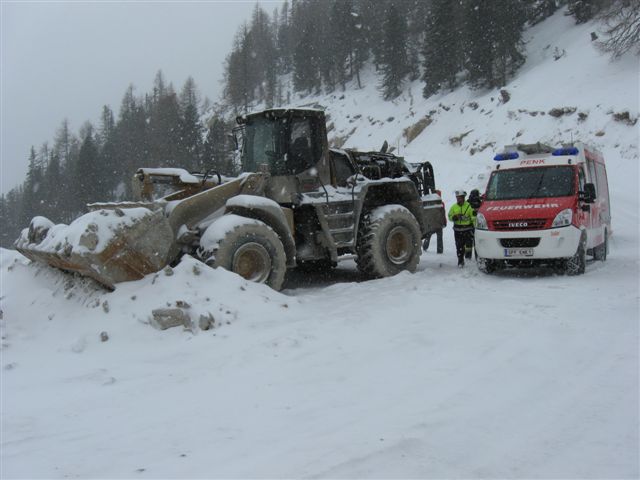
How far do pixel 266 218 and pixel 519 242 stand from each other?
4425 millimetres

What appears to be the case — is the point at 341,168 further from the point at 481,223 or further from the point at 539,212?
the point at 539,212

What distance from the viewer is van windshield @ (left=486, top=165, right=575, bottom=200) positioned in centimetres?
960

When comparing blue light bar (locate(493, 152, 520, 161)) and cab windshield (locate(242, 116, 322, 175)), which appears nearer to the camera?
cab windshield (locate(242, 116, 322, 175))

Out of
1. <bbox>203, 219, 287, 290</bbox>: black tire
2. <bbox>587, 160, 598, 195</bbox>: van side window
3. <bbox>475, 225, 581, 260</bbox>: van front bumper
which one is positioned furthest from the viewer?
<bbox>587, 160, 598, 195</bbox>: van side window

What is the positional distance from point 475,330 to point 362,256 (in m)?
4.12

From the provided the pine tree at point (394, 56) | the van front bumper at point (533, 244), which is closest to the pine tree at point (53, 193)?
the pine tree at point (394, 56)

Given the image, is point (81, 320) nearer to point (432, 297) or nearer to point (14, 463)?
point (14, 463)

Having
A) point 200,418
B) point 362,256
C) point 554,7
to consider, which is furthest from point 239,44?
point 200,418

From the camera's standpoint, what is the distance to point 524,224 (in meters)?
9.08

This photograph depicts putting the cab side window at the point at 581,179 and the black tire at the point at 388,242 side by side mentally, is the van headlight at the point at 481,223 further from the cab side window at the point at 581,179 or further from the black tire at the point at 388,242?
the cab side window at the point at 581,179

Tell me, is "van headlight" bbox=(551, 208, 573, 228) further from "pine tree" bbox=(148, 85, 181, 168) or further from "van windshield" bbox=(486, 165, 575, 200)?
"pine tree" bbox=(148, 85, 181, 168)

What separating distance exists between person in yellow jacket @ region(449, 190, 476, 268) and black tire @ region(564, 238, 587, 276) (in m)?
2.35

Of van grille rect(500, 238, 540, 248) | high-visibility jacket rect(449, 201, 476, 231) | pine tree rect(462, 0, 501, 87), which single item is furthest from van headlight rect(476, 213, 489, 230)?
pine tree rect(462, 0, 501, 87)

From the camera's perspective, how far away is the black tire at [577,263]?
9.20 metres
